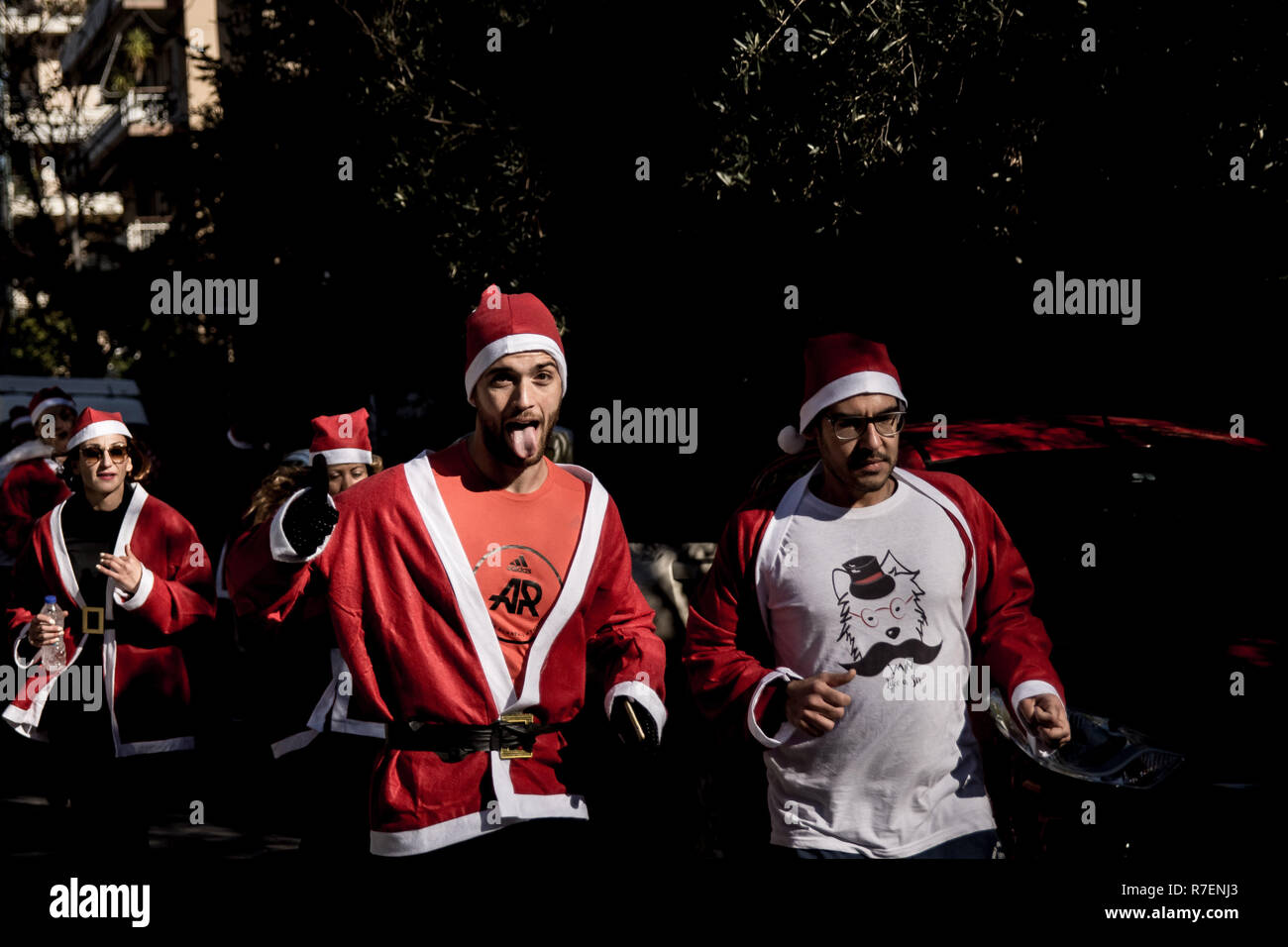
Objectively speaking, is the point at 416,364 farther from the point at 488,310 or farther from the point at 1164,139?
the point at 488,310

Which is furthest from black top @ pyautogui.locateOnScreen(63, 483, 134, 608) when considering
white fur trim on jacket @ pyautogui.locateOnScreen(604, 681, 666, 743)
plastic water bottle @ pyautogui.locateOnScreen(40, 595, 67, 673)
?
white fur trim on jacket @ pyautogui.locateOnScreen(604, 681, 666, 743)

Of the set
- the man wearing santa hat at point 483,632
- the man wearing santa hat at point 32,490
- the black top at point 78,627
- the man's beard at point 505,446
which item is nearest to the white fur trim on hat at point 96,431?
the black top at point 78,627

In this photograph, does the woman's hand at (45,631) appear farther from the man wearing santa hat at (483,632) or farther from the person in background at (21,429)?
the person in background at (21,429)

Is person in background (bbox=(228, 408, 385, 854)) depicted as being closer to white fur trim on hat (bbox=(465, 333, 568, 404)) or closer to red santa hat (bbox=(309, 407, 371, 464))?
red santa hat (bbox=(309, 407, 371, 464))

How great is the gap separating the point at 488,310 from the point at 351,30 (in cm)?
805

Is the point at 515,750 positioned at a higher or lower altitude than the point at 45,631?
lower

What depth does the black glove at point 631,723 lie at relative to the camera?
146 inches

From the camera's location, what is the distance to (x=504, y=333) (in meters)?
3.96

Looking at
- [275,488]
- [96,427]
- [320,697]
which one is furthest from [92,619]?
[320,697]

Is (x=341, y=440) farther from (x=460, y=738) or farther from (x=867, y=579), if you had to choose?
(x=867, y=579)

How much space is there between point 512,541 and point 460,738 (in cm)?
51

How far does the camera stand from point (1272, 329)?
830 centimetres

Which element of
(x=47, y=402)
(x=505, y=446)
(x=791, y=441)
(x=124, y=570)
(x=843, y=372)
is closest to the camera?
(x=505, y=446)

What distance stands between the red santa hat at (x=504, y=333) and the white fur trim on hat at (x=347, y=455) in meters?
2.15
